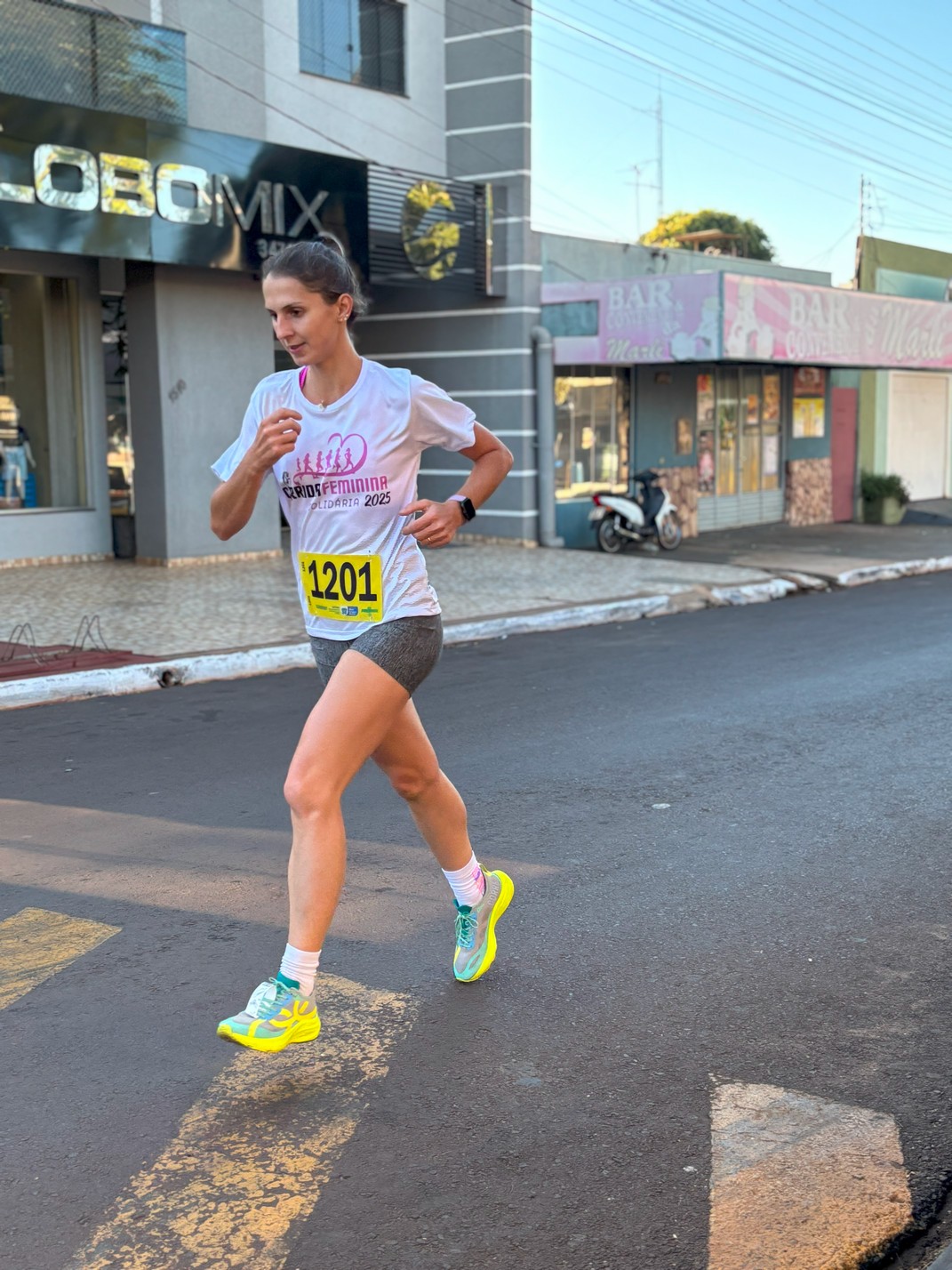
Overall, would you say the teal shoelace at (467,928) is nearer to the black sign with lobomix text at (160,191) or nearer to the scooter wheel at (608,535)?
the black sign with lobomix text at (160,191)

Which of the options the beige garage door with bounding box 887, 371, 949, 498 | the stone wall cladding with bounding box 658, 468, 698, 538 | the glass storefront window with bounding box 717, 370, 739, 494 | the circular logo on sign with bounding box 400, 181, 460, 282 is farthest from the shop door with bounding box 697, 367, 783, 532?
the beige garage door with bounding box 887, 371, 949, 498

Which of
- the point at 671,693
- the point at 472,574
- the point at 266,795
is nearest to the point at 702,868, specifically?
the point at 266,795

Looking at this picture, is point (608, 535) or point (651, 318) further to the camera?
point (608, 535)

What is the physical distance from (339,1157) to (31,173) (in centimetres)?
1237

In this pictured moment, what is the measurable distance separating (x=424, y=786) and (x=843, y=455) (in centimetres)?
2355

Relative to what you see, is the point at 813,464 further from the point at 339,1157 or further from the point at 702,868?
the point at 339,1157

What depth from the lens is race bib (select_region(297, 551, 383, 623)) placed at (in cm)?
372

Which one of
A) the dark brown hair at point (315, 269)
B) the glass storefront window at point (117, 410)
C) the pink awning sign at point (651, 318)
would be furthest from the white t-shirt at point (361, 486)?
the pink awning sign at point (651, 318)

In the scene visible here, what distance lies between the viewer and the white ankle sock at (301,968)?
11.6 ft

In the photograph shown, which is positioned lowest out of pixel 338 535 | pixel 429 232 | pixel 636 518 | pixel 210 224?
pixel 636 518

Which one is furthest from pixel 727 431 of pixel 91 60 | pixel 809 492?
pixel 91 60

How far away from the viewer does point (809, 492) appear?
2500 cm

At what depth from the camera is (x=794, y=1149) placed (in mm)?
3127

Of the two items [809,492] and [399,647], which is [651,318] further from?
[399,647]
